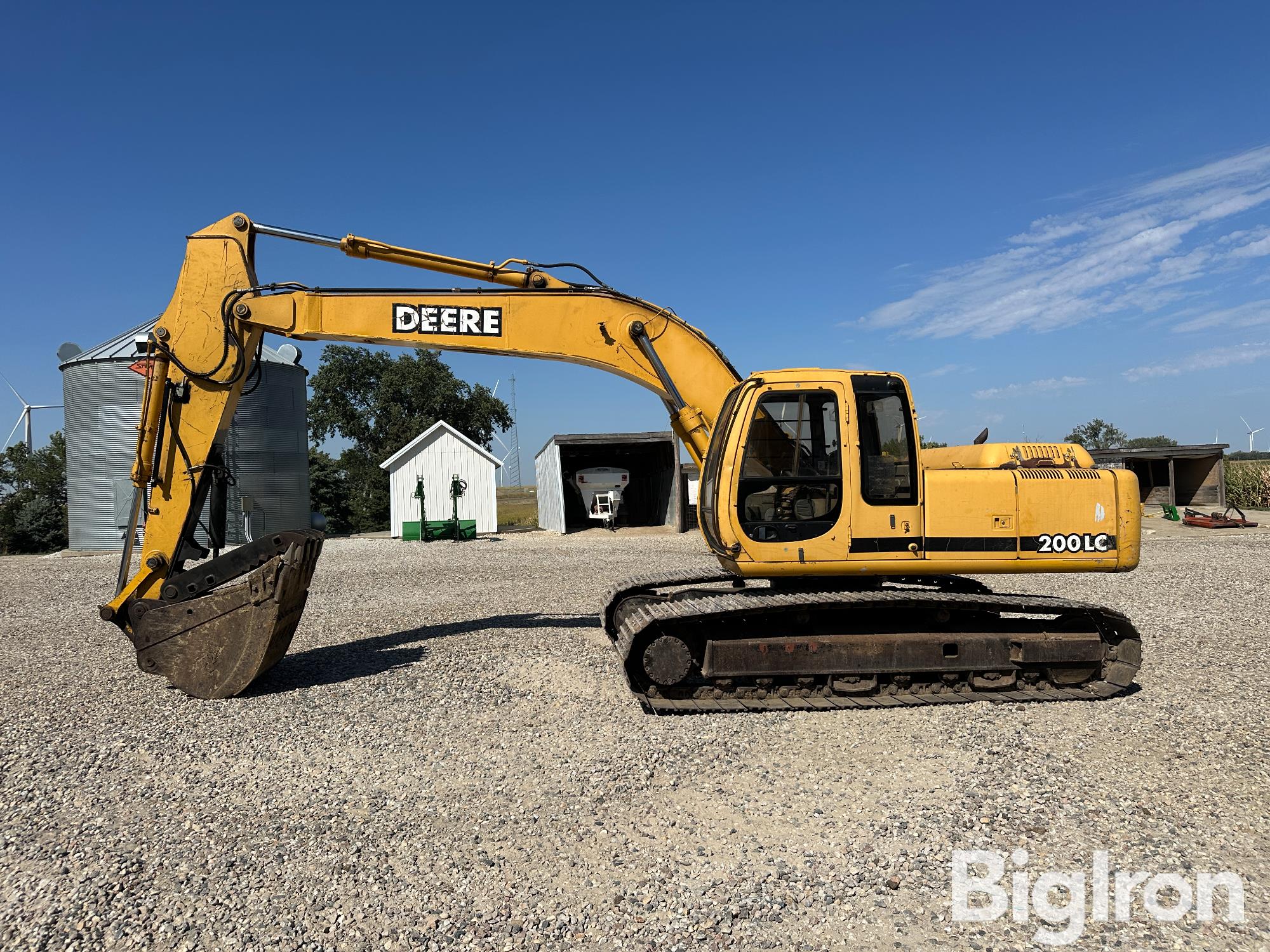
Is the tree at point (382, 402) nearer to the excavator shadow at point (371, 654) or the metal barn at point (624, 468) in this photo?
the metal barn at point (624, 468)

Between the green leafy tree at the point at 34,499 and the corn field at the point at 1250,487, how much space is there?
44.0 metres

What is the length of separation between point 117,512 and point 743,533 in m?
22.4

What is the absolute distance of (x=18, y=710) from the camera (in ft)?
22.0

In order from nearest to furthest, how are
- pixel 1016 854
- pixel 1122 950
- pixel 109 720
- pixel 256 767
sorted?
pixel 1122 950 → pixel 1016 854 → pixel 256 767 → pixel 109 720

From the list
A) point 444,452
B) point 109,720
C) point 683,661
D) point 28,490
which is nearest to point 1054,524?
point 683,661

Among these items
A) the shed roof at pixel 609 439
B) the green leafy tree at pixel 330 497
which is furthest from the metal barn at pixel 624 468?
the green leafy tree at pixel 330 497

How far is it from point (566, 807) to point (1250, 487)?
128 ft

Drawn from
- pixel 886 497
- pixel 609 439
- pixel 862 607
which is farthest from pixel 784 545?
pixel 609 439

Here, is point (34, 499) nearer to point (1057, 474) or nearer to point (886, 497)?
point (886, 497)

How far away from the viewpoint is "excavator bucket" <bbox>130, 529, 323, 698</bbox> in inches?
265

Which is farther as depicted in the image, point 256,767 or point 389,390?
point 389,390

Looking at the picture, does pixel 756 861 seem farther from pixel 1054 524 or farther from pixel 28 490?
pixel 28 490

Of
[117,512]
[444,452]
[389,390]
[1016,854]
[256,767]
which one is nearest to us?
[1016,854]
